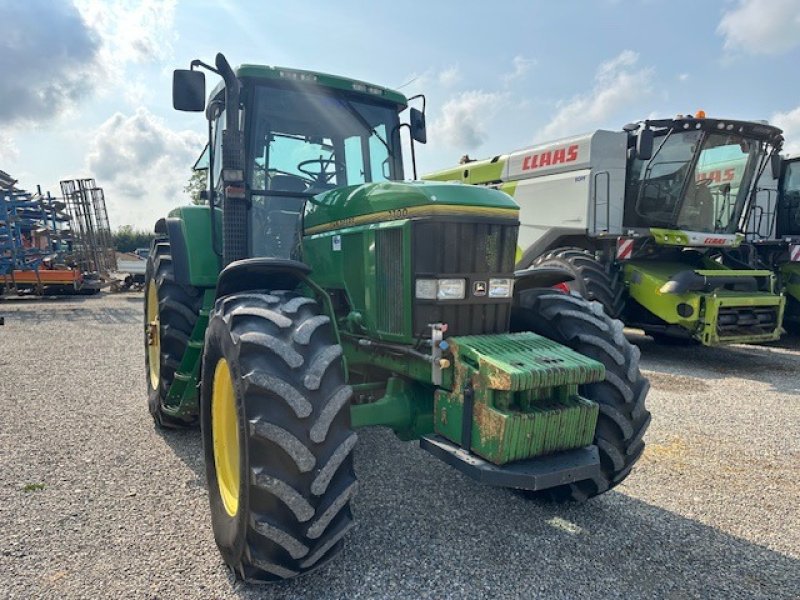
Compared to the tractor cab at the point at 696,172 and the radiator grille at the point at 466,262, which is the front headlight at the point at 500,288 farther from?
the tractor cab at the point at 696,172

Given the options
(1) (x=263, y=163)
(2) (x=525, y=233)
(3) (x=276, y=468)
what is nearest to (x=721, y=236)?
(2) (x=525, y=233)

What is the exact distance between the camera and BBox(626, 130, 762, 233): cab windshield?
25.6 ft

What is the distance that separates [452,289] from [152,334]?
10.7 ft

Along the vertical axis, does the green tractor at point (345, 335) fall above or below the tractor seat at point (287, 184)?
below

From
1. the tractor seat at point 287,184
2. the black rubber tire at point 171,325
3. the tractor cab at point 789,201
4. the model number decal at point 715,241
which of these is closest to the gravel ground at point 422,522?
the black rubber tire at point 171,325

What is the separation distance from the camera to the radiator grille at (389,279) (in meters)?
2.84

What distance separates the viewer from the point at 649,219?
8172 millimetres

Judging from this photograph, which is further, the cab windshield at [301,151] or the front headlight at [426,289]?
the cab windshield at [301,151]

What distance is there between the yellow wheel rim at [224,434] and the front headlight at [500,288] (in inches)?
54.5

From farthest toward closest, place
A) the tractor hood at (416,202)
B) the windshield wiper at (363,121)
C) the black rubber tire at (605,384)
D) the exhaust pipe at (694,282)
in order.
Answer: the exhaust pipe at (694,282) < the windshield wiper at (363,121) < the black rubber tire at (605,384) < the tractor hood at (416,202)

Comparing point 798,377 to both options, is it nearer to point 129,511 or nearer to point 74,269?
point 129,511

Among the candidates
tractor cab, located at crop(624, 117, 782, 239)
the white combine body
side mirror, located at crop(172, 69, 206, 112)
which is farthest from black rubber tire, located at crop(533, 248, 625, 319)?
side mirror, located at crop(172, 69, 206, 112)

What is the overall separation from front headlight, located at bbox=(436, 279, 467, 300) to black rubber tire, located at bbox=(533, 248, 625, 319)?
16.2 feet

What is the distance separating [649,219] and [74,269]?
16.3m
